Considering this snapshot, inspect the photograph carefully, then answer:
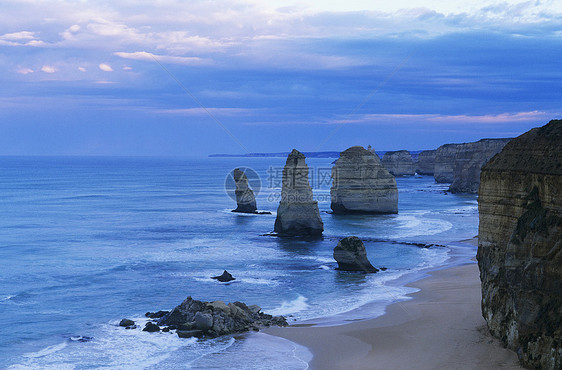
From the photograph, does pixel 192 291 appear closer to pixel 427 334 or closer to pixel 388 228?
pixel 427 334

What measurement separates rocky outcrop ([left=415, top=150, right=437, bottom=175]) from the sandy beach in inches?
6324

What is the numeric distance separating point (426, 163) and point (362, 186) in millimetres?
123100

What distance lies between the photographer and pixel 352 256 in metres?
38.0

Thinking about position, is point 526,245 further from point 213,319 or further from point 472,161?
point 472,161

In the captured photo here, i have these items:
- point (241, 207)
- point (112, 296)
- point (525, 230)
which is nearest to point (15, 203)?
point (241, 207)

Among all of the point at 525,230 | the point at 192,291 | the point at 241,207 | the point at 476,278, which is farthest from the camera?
the point at 241,207

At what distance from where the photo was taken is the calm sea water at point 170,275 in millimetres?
23781

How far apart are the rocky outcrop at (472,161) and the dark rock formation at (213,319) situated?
83.5m

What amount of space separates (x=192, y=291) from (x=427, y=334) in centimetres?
1395

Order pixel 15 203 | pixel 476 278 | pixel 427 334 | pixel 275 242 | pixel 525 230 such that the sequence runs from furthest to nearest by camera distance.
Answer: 1. pixel 15 203
2. pixel 275 242
3. pixel 476 278
4. pixel 427 334
5. pixel 525 230

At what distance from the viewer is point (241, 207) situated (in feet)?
249

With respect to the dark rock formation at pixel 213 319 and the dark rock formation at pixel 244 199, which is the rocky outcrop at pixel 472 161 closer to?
the dark rock formation at pixel 244 199

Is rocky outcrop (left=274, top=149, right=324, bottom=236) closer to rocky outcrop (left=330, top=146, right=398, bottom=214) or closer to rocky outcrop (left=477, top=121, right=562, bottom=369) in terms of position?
rocky outcrop (left=330, top=146, right=398, bottom=214)

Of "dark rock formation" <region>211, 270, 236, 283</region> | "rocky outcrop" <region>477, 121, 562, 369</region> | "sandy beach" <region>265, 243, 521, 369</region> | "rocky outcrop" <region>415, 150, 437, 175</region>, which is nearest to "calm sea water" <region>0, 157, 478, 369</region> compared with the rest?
"dark rock formation" <region>211, 270, 236, 283</region>
